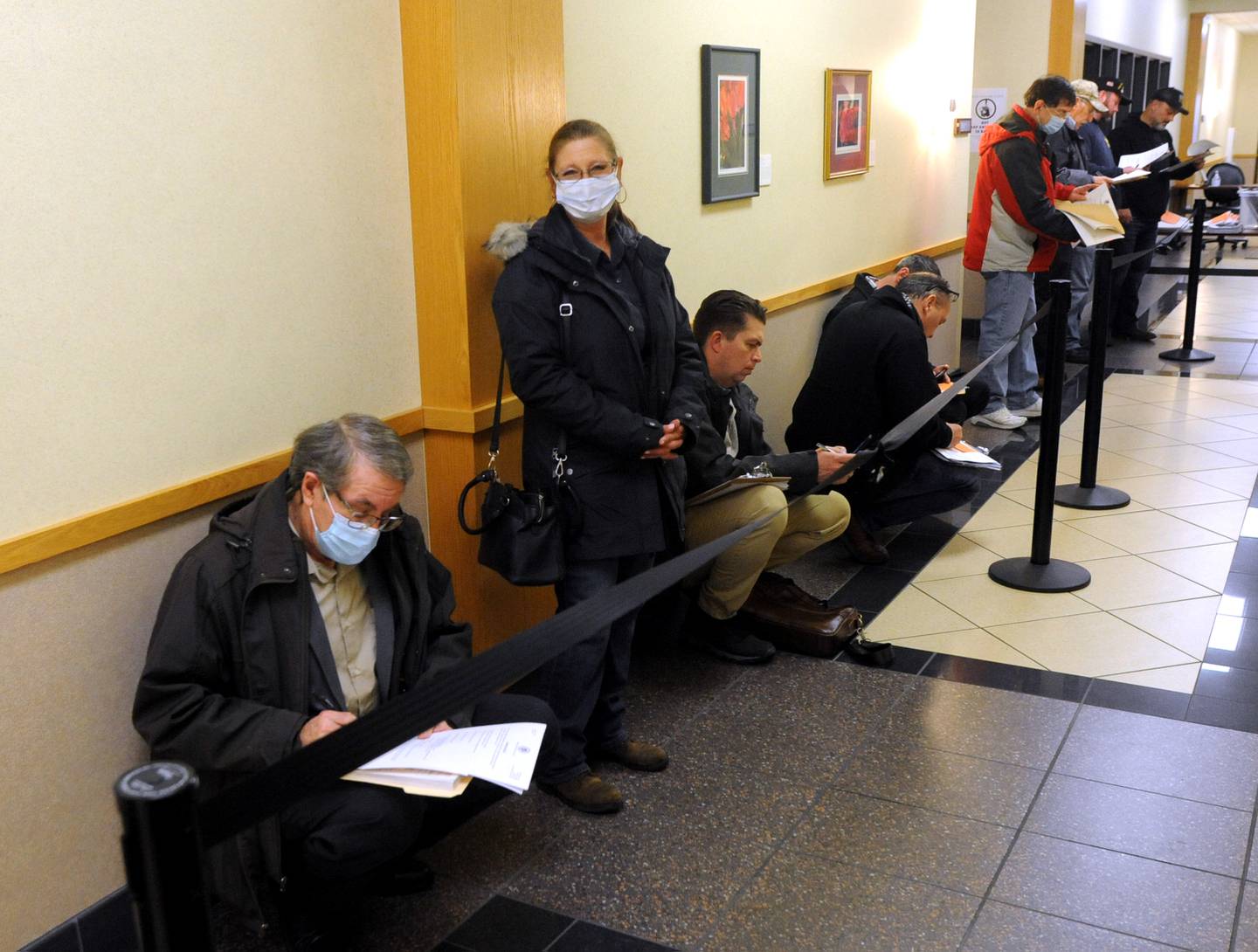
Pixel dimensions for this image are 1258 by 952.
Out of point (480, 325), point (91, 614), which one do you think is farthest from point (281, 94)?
point (91, 614)

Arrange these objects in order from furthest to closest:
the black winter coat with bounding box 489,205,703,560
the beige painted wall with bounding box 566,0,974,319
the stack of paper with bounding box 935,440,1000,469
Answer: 1. the stack of paper with bounding box 935,440,1000,469
2. the beige painted wall with bounding box 566,0,974,319
3. the black winter coat with bounding box 489,205,703,560

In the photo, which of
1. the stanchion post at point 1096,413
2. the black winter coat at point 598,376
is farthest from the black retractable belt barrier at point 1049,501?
the black winter coat at point 598,376

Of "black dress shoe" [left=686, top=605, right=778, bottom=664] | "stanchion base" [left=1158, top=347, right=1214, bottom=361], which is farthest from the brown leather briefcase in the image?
"stanchion base" [left=1158, top=347, right=1214, bottom=361]

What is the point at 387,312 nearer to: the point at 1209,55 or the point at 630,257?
the point at 630,257

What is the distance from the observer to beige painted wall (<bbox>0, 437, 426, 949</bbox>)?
2.20 m

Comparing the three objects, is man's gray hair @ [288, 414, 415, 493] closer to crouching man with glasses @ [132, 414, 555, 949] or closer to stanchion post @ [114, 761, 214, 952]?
crouching man with glasses @ [132, 414, 555, 949]

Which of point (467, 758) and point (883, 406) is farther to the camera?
point (883, 406)

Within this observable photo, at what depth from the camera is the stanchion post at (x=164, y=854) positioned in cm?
117

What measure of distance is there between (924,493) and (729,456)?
128cm

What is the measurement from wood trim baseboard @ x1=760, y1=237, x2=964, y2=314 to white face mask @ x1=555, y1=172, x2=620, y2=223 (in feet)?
6.83

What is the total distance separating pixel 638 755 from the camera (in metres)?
3.13

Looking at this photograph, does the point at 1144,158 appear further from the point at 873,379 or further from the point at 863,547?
the point at 863,547

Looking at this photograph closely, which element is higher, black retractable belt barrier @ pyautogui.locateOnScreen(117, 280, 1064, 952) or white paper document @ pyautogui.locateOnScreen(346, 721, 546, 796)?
black retractable belt barrier @ pyautogui.locateOnScreen(117, 280, 1064, 952)

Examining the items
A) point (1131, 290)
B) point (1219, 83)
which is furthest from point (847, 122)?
point (1219, 83)
